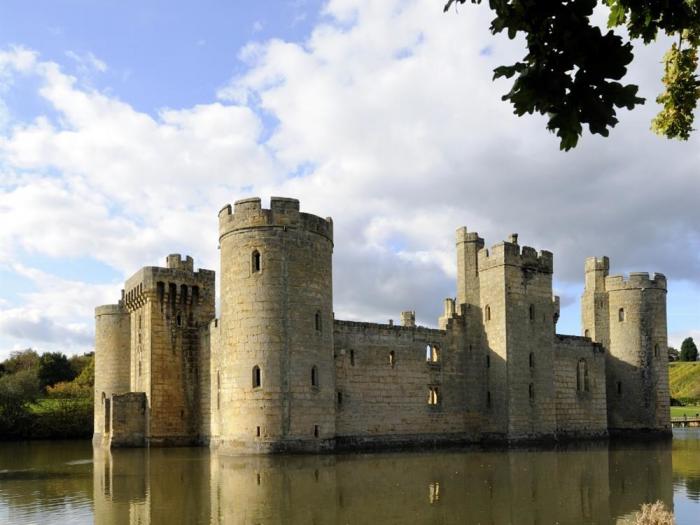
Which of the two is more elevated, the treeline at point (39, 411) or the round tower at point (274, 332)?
the round tower at point (274, 332)

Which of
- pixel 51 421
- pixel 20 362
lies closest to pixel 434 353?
pixel 51 421

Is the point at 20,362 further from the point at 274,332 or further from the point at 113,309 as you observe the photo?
the point at 274,332

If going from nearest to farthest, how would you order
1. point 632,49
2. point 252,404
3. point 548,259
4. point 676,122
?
1. point 632,49
2. point 676,122
3. point 252,404
4. point 548,259

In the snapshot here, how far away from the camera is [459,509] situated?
15133 millimetres

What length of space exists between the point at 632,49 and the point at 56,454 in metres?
34.2

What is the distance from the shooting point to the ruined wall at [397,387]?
1213 inches

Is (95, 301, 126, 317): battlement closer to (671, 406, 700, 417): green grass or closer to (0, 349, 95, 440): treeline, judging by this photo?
(0, 349, 95, 440): treeline

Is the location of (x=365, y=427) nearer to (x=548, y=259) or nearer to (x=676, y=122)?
(x=548, y=259)

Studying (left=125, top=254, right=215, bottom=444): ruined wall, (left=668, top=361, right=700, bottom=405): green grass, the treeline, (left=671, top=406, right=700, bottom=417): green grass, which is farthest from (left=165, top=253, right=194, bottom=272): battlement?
(left=668, top=361, right=700, bottom=405): green grass

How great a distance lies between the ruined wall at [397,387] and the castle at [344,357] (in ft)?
0.20

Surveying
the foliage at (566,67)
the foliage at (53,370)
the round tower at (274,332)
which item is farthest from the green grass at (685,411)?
the foliage at (566,67)

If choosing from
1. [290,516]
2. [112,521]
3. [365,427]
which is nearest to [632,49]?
[290,516]

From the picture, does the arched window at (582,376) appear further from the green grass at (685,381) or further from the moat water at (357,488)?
the green grass at (685,381)

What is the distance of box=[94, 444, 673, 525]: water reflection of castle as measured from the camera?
14.7m
